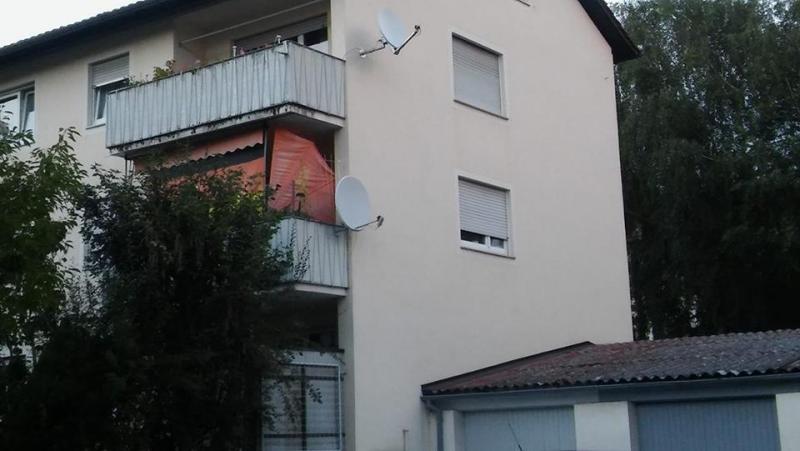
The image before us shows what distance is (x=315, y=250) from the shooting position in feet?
55.4

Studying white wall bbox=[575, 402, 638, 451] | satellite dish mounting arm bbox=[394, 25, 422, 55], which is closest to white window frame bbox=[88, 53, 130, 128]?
satellite dish mounting arm bbox=[394, 25, 422, 55]

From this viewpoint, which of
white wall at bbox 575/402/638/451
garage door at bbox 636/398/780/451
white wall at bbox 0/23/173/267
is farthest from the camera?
white wall at bbox 0/23/173/267

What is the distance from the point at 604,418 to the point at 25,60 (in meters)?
13.1

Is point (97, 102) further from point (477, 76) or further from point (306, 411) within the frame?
point (306, 411)

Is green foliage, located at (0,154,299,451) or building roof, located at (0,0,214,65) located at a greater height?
building roof, located at (0,0,214,65)

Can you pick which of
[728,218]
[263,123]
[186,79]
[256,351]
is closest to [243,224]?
[256,351]

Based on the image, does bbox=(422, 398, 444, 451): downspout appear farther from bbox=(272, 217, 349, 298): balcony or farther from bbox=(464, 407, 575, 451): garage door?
bbox=(272, 217, 349, 298): balcony

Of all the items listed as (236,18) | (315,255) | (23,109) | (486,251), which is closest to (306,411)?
(315,255)

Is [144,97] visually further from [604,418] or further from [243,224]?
[604,418]

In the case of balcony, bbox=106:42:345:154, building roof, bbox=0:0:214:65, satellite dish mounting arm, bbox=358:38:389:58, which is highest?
building roof, bbox=0:0:214:65

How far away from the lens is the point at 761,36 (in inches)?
1214

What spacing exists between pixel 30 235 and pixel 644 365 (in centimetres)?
876

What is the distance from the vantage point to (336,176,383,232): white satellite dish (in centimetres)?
1691

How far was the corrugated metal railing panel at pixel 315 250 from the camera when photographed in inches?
644
